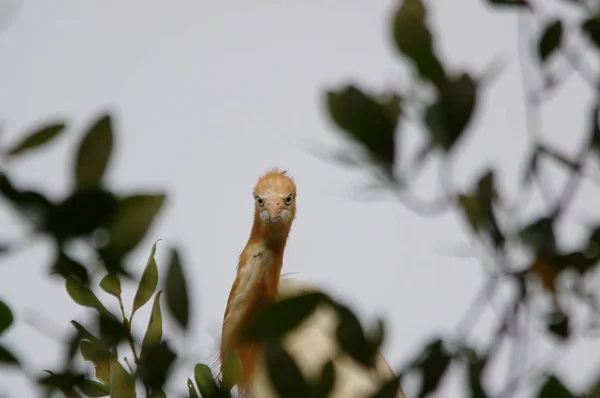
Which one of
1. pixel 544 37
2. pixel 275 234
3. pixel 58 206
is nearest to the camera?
pixel 58 206

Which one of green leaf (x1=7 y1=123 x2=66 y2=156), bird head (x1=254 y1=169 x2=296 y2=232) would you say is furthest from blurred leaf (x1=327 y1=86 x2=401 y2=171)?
bird head (x1=254 y1=169 x2=296 y2=232)

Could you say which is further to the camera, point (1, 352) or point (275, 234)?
point (275, 234)

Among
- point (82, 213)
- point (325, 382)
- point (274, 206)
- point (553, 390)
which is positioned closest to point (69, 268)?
point (82, 213)

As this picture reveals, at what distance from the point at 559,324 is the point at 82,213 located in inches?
11.2

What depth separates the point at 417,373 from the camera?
0.50 meters

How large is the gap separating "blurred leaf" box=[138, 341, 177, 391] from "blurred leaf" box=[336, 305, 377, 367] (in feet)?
0.33

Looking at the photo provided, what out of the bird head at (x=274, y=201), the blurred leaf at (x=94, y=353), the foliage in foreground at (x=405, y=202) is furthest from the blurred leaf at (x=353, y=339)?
the bird head at (x=274, y=201)

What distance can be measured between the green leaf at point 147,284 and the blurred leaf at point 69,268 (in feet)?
0.62

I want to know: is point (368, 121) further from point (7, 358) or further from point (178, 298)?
point (7, 358)

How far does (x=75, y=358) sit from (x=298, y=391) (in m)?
0.16

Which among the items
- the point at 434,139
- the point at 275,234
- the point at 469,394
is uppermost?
the point at 434,139

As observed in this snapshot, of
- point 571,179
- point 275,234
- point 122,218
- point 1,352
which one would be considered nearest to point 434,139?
point 571,179

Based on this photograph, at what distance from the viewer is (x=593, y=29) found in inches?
22.4

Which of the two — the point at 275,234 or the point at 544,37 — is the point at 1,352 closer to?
the point at 544,37
